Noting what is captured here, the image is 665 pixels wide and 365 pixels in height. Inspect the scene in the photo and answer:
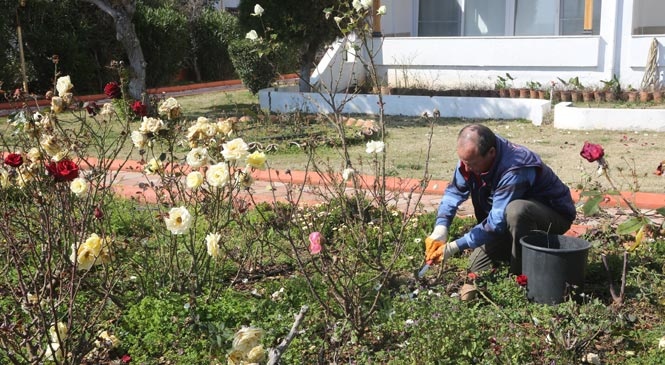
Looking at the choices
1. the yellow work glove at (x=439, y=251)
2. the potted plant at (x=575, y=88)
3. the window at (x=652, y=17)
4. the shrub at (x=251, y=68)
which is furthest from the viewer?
the shrub at (x=251, y=68)

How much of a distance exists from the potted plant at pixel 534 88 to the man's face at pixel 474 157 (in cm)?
986

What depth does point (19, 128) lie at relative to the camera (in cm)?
414

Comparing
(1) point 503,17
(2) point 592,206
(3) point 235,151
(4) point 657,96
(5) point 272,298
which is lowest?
(5) point 272,298

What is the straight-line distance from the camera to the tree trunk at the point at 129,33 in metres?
12.3

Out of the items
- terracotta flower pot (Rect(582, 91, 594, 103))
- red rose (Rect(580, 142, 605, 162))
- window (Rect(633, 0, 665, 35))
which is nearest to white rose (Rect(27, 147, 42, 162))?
red rose (Rect(580, 142, 605, 162))

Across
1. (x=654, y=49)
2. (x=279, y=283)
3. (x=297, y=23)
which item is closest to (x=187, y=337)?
(x=279, y=283)

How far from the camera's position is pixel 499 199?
4082 millimetres

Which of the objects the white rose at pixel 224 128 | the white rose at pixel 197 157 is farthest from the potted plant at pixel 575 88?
the white rose at pixel 197 157

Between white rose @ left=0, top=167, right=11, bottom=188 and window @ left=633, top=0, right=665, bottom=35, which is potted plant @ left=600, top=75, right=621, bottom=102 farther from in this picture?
white rose @ left=0, top=167, right=11, bottom=188

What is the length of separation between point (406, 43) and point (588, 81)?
149 inches

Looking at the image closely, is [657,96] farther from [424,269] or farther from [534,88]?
[424,269]

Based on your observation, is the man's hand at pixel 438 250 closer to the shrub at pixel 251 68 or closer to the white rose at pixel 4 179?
the white rose at pixel 4 179

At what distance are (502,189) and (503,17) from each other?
13433mm

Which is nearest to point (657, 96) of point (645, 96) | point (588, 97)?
point (645, 96)
